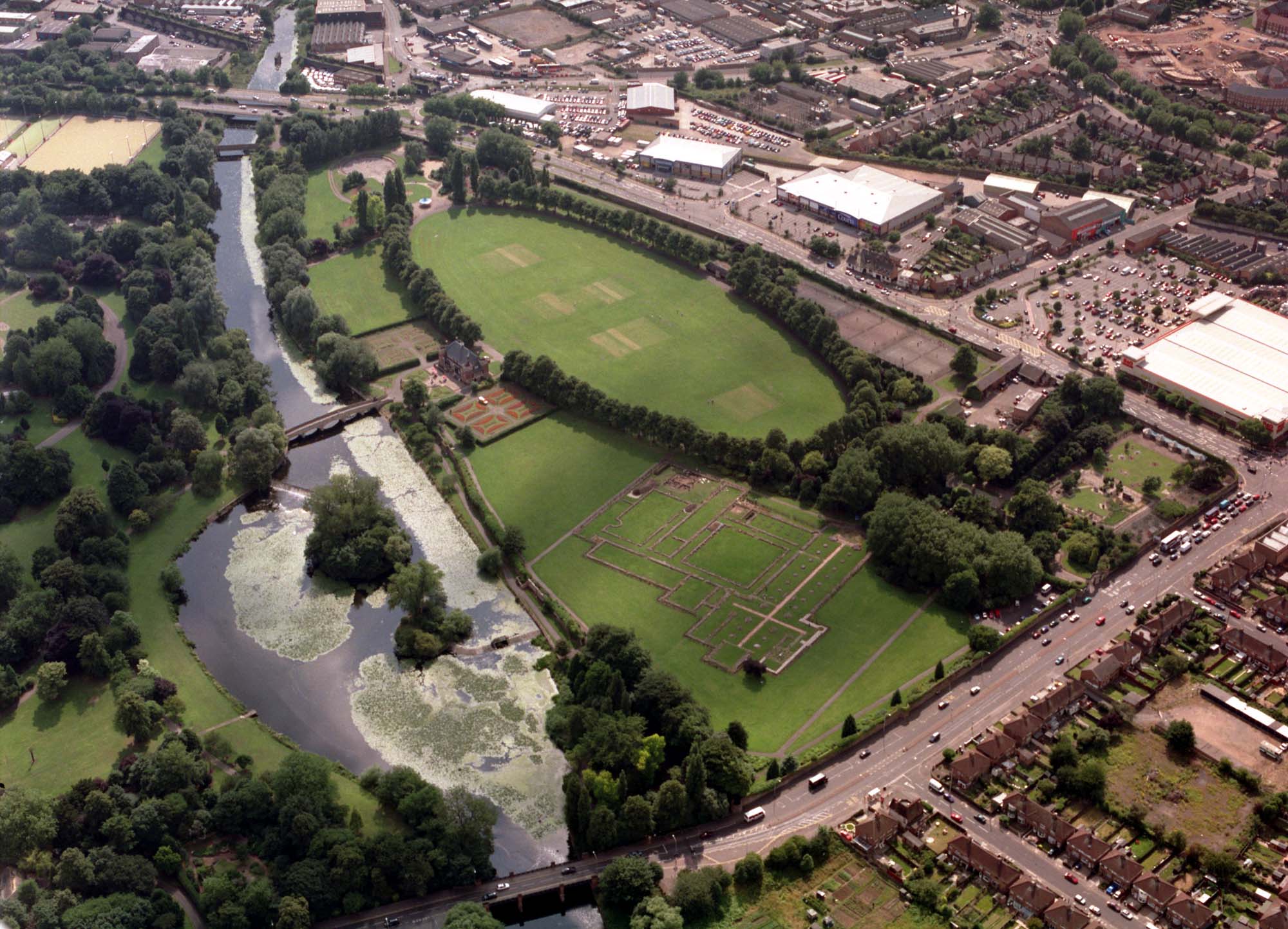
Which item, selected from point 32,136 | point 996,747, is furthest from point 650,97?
point 996,747

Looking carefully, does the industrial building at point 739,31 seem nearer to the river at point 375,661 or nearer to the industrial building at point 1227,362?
the industrial building at point 1227,362

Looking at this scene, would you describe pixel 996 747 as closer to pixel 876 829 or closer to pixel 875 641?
pixel 876 829

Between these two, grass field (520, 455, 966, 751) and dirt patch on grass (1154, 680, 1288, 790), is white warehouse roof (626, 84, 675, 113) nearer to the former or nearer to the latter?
grass field (520, 455, 966, 751)

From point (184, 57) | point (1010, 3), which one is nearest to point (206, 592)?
point (184, 57)

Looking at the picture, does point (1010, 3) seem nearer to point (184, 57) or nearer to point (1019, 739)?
point (184, 57)

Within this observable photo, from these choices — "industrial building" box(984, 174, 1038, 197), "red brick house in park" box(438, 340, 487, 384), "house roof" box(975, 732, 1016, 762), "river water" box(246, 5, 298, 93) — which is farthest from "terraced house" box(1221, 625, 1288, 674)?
"river water" box(246, 5, 298, 93)

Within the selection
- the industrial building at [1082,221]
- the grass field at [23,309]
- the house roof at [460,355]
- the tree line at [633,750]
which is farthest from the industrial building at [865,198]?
the grass field at [23,309]

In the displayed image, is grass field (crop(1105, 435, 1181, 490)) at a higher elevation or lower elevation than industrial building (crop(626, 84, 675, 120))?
lower
